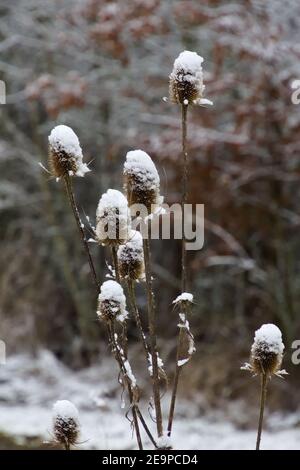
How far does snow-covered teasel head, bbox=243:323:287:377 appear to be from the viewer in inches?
72.9

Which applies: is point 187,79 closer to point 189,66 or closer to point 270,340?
point 189,66

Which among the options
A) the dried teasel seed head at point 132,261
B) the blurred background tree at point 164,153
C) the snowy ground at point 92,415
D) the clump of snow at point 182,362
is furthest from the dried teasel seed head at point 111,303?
the blurred background tree at point 164,153

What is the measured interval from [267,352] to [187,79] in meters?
0.75

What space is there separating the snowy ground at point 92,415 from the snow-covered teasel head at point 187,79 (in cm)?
263

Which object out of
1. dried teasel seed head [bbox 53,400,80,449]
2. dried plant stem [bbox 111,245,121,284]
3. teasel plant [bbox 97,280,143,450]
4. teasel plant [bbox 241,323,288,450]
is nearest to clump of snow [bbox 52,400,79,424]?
dried teasel seed head [bbox 53,400,80,449]

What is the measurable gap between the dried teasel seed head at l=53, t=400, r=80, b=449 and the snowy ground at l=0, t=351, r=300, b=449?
7.53ft

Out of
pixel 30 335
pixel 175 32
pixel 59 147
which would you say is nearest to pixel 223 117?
pixel 175 32

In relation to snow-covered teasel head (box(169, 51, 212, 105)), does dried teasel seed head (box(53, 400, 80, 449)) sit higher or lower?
lower

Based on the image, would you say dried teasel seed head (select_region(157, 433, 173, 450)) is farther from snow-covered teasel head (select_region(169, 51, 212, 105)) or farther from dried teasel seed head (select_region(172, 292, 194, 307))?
snow-covered teasel head (select_region(169, 51, 212, 105))

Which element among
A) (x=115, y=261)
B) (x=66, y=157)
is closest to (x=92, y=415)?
(x=115, y=261)

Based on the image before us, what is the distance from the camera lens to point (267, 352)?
6.08 ft

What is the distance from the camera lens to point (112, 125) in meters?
7.71

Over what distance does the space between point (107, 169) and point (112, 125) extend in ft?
1.65
